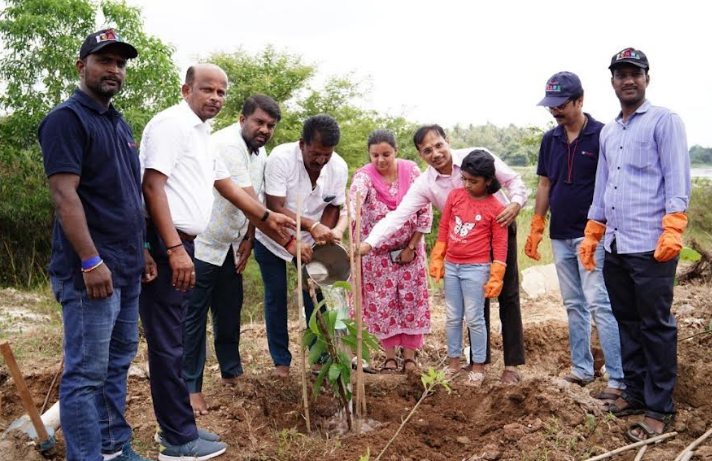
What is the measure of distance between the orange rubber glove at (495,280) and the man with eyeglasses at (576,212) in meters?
0.39

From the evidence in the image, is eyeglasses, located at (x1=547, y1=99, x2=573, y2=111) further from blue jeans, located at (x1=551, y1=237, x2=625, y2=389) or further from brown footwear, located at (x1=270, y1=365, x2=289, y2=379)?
brown footwear, located at (x1=270, y1=365, x2=289, y2=379)

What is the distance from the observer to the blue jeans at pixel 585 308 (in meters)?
3.84

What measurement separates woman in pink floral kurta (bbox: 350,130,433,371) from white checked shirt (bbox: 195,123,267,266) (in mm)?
926

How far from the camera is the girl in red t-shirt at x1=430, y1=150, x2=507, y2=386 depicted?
3992 millimetres

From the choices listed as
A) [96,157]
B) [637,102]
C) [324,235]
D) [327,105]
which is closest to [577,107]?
[637,102]

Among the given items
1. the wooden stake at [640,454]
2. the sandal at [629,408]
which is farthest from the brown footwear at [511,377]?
the wooden stake at [640,454]

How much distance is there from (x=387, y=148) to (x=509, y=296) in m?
1.26

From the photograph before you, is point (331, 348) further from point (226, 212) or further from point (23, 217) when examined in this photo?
point (23, 217)

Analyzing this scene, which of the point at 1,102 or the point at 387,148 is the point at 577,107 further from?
the point at 1,102

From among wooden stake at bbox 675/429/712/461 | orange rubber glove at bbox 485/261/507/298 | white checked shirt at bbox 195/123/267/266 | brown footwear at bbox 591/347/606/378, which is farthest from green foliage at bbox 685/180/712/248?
white checked shirt at bbox 195/123/267/266

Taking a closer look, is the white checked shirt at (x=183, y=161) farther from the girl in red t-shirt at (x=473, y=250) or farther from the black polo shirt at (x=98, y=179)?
the girl in red t-shirt at (x=473, y=250)

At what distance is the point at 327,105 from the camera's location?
472 inches

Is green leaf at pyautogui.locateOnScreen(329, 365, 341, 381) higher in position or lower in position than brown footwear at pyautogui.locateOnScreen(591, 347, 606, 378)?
higher

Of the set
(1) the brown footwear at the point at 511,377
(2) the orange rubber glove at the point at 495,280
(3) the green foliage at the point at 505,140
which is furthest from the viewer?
(3) the green foliage at the point at 505,140
